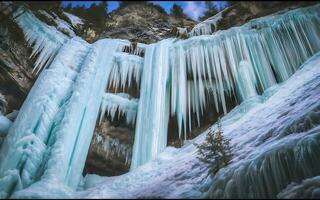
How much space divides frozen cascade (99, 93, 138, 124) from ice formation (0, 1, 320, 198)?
31 millimetres

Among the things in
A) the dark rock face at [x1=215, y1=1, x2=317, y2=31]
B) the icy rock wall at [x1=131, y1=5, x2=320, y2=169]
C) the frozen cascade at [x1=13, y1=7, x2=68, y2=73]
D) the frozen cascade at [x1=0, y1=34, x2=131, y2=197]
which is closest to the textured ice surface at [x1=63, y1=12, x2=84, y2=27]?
the frozen cascade at [x1=13, y1=7, x2=68, y2=73]

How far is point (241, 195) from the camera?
5.29m

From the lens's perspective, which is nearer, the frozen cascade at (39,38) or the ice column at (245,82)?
the ice column at (245,82)

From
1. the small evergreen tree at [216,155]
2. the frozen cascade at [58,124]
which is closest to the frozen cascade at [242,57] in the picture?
the frozen cascade at [58,124]

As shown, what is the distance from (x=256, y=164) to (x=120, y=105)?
222 inches

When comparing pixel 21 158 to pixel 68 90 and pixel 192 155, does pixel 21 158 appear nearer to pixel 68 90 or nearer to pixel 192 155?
pixel 68 90

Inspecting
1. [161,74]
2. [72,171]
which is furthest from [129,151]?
[72,171]

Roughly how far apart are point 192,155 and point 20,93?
6303mm

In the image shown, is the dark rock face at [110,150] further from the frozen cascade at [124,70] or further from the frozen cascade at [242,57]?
the frozen cascade at [242,57]

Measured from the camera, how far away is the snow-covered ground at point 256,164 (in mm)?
5363

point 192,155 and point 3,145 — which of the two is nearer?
point 192,155

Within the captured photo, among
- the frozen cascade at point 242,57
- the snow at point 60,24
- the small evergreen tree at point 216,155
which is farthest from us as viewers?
the snow at point 60,24

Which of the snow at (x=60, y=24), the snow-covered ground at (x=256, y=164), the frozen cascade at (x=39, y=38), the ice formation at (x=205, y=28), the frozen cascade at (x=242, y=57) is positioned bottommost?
the snow-covered ground at (x=256, y=164)

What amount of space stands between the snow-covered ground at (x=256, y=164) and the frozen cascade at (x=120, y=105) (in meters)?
3.11
